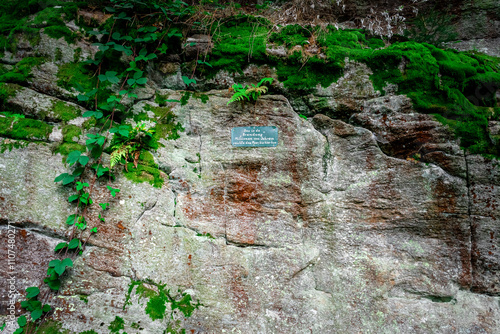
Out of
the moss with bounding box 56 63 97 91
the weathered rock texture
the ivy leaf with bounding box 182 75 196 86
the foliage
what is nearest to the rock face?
the weathered rock texture

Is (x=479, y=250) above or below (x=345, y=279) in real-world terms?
above

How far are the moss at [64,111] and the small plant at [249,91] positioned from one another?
2391 millimetres

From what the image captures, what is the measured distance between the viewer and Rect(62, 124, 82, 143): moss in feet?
11.6

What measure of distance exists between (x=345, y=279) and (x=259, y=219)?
1496 millimetres

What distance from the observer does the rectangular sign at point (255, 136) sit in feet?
12.8

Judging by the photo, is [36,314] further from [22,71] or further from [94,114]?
[22,71]

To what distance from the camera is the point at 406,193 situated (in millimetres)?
3604

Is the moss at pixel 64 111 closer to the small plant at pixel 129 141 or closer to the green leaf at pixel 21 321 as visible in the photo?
the small plant at pixel 129 141

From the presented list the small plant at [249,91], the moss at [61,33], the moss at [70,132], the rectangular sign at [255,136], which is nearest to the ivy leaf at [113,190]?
the moss at [70,132]

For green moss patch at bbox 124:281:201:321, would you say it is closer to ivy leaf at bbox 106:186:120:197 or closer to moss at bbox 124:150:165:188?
ivy leaf at bbox 106:186:120:197

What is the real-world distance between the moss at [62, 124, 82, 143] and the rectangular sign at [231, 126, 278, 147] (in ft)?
7.58

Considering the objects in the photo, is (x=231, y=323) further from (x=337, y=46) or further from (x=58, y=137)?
(x=337, y=46)

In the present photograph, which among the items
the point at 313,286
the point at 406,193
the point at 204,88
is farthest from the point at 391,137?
the point at 204,88

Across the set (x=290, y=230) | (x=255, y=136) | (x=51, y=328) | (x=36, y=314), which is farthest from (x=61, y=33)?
(x=290, y=230)
